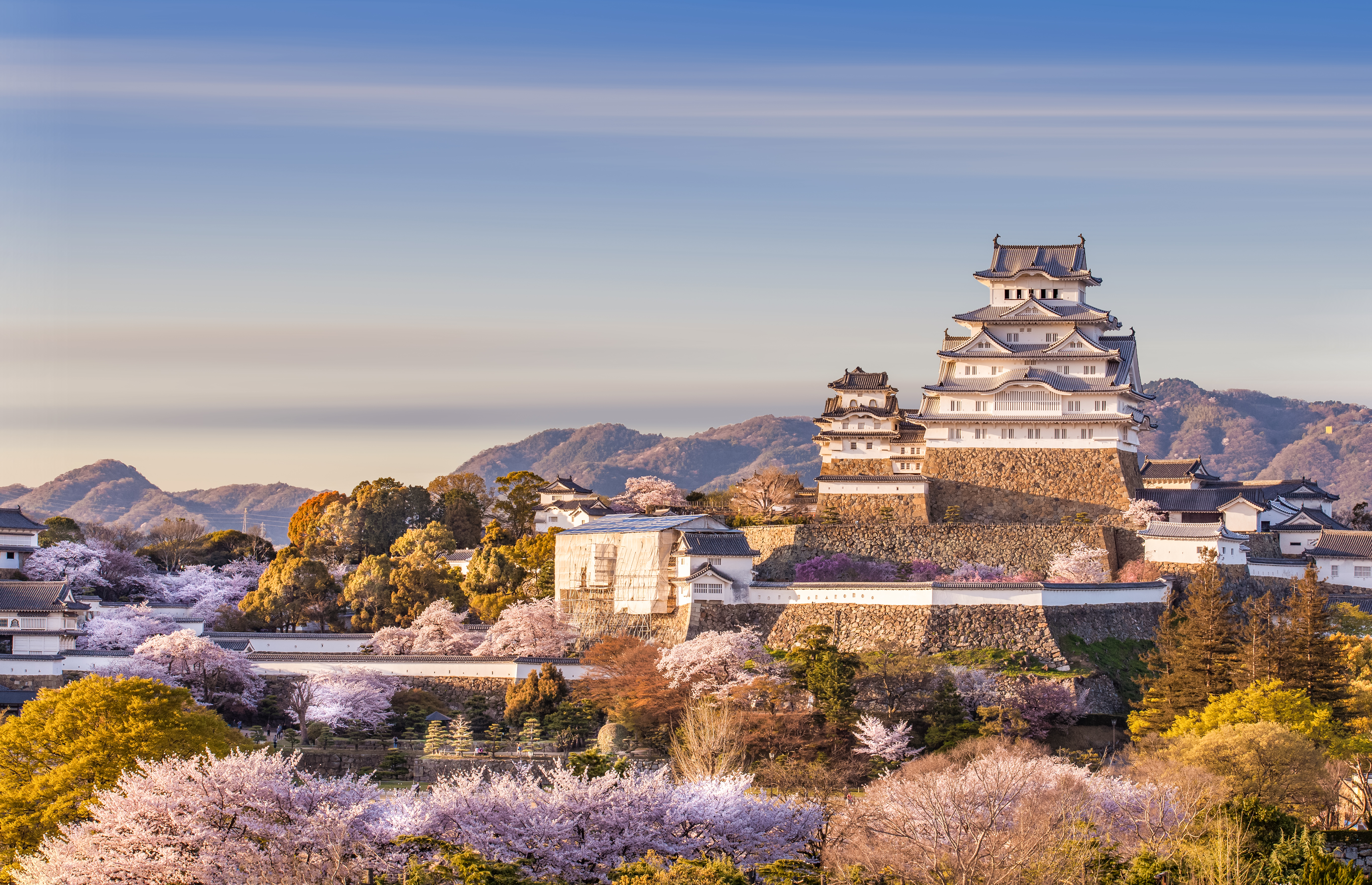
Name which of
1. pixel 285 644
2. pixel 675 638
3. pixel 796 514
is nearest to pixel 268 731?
pixel 285 644

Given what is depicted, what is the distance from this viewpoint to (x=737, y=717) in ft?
132

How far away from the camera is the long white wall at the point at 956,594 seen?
1745 inches

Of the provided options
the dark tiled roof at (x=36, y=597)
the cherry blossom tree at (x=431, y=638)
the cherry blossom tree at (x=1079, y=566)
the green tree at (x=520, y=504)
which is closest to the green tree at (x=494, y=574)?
the cherry blossom tree at (x=431, y=638)

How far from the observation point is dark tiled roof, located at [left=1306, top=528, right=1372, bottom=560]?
50.2 meters

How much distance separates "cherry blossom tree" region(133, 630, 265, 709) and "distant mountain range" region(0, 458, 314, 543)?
126 metres

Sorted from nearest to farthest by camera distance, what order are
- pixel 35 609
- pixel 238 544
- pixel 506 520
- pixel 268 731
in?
pixel 268 731 < pixel 35 609 < pixel 506 520 < pixel 238 544

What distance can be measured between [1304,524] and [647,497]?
25714 millimetres

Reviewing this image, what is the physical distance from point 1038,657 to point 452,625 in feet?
65.1

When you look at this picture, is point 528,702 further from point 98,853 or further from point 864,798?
point 98,853

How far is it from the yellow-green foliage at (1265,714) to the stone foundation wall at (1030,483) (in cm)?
1408

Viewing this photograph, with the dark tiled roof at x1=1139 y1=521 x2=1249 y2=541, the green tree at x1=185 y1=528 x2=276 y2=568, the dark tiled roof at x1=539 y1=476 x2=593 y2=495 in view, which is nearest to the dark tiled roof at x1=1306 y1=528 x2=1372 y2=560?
the dark tiled roof at x1=1139 y1=521 x2=1249 y2=541

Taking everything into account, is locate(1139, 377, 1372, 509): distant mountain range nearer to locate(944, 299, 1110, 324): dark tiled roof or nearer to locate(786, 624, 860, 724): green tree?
locate(944, 299, 1110, 324): dark tiled roof

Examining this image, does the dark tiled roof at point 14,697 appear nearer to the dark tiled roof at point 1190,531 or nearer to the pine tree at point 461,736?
the pine tree at point 461,736

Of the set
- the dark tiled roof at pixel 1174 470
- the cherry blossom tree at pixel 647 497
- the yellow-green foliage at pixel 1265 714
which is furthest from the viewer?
the cherry blossom tree at pixel 647 497
